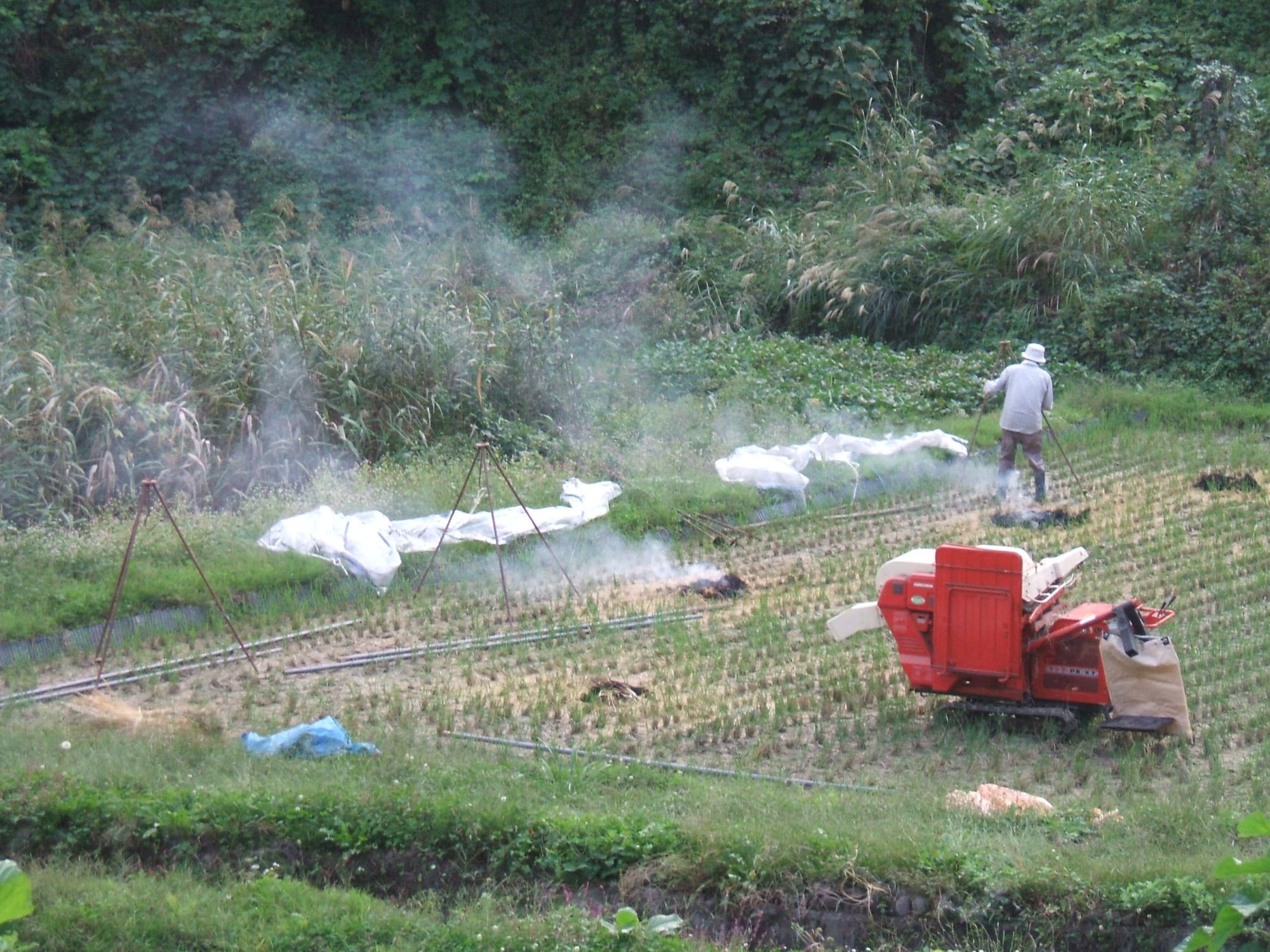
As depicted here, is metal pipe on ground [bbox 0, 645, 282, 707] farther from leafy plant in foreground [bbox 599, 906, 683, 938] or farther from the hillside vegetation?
leafy plant in foreground [bbox 599, 906, 683, 938]

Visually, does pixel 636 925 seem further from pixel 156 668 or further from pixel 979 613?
pixel 156 668

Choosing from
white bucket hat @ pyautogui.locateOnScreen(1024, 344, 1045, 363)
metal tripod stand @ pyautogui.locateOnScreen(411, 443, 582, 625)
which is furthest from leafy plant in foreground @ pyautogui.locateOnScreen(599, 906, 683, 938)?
white bucket hat @ pyautogui.locateOnScreen(1024, 344, 1045, 363)

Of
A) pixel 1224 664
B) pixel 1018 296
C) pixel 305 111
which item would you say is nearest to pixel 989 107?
pixel 1018 296

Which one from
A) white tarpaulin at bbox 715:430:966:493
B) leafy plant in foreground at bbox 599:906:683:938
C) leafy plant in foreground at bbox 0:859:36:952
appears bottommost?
white tarpaulin at bbox 715:430:966:493

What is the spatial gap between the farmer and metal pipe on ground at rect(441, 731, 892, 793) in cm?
648

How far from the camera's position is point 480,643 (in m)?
9.20

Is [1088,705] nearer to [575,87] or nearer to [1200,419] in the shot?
[1200,419]

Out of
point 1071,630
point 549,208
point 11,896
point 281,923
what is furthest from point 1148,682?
point 549,208

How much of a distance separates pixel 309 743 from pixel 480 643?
7.55ft

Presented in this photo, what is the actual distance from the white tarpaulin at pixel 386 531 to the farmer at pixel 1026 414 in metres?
3.76

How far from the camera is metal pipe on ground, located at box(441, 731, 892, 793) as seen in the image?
21.8 ft

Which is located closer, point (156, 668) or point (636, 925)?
point (636, 925)

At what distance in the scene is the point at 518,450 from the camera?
13516mm

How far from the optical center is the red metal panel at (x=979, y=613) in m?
7.31
